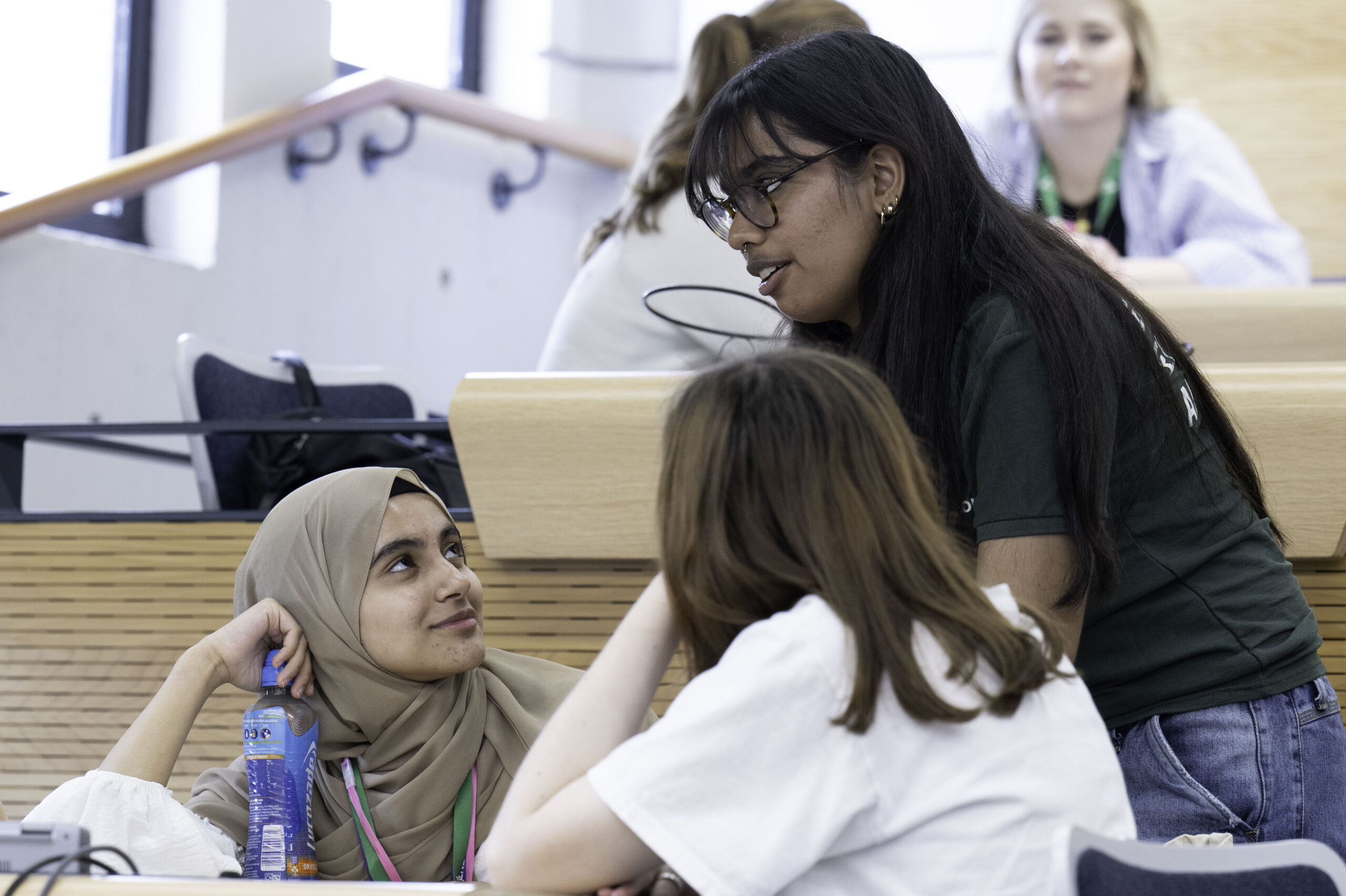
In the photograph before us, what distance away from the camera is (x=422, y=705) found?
1622 millimetres

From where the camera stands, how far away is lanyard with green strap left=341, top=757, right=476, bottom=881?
153 centimetres

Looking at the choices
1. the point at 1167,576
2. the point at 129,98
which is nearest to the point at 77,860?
the point at 1167,576

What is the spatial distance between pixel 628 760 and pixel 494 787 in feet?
2.33

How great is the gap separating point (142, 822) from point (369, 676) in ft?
0.99

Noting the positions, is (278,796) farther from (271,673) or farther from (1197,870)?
(1197,870)

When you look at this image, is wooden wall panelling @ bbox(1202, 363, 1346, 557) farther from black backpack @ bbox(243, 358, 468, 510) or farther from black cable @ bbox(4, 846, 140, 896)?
black cable @ bbox(4, 846, 140, 896)

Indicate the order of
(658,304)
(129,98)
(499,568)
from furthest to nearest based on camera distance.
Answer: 1. (129,98)
2. (658,304)
3. (499,568)

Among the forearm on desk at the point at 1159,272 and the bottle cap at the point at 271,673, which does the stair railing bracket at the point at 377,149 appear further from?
the bottle cap at the point at 271,673

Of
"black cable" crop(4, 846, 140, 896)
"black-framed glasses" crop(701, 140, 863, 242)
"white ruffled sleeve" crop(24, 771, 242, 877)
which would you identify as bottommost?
"white ruffled sleeve" crop(24, 771, 242, 877)

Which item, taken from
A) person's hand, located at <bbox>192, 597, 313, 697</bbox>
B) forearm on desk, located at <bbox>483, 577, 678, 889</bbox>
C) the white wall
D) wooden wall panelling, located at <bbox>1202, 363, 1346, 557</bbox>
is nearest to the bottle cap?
person's hand, located at <bbox>192, 597, 313, 697</bbox>

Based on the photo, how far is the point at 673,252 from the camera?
209cm

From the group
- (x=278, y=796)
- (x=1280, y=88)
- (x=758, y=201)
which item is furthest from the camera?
(x=1280, y=88)

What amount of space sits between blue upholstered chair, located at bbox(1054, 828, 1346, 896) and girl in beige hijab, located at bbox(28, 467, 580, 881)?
2.85 ft

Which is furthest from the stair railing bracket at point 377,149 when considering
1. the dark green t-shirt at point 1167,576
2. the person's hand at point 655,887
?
the person's hand at point 655,887
